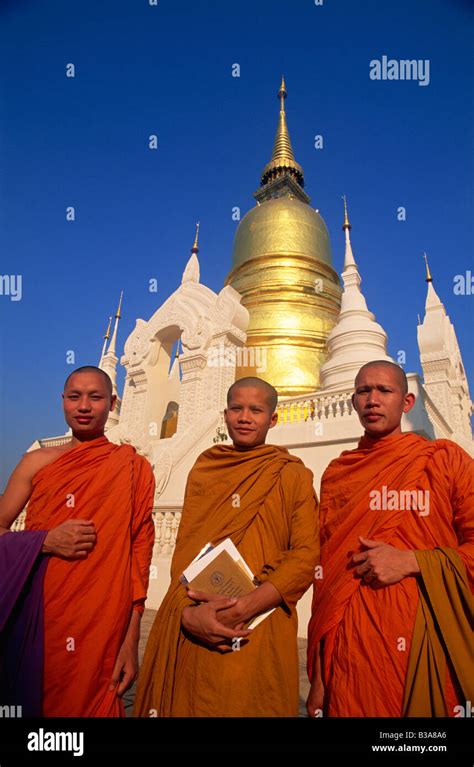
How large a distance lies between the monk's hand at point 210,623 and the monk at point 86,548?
51 cm

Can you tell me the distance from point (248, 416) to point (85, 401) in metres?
1.08

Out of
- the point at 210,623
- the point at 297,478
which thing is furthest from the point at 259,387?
the point at 210,623

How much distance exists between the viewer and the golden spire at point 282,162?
26328 millimetres

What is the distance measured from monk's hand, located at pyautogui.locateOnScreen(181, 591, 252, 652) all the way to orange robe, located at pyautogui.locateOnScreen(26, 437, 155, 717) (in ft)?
1.65

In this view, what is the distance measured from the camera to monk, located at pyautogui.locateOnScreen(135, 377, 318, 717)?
2.11 metres

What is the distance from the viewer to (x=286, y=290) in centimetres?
1773

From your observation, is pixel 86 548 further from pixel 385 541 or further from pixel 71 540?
pixel 385 541

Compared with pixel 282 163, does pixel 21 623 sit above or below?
below

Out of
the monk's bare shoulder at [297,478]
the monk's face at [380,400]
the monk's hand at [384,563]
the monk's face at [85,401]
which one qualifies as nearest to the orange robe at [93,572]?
the monk's face at [85,401]

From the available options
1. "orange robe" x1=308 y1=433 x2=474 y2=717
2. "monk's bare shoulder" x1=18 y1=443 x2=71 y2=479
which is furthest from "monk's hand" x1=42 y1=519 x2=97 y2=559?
"orange robe" x1=308 y1=433 x2=474 y2=717
